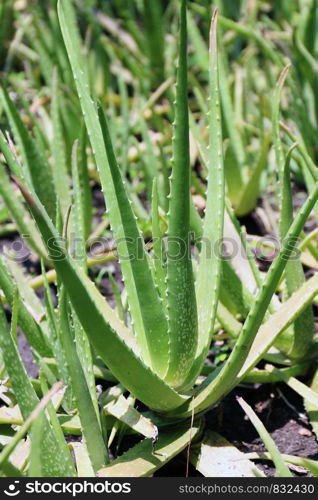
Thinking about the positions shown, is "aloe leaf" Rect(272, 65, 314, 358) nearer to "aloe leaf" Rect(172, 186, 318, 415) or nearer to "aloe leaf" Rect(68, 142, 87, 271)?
"aloe leaf" Rect(172, 186, 318, 415)

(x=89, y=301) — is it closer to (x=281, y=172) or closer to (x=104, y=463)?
(x=104, y=463)

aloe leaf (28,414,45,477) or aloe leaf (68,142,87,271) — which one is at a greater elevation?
aloe leaf (68,142,87,271)

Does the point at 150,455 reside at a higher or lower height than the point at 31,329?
lower

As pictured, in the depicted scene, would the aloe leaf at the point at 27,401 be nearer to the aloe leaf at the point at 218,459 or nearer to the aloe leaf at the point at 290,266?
the aloe leaf at the point at 218,459

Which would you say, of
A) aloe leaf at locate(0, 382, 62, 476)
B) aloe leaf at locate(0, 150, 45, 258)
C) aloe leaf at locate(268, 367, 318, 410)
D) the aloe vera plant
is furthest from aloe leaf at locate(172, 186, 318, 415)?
aloe leaf at locate(0, 150, 45, 258)

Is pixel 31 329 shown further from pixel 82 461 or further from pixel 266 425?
pixel 266 425

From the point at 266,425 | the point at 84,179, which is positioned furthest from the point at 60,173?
the point at 266,425
